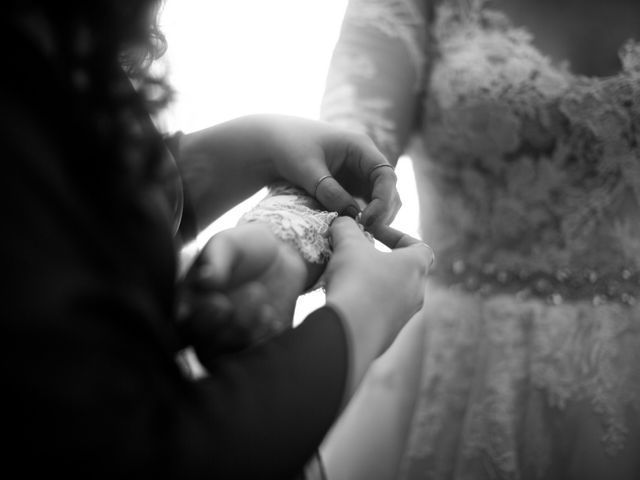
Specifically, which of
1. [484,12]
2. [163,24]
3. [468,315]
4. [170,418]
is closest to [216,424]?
[170,418]

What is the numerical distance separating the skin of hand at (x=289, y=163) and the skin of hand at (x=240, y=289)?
0.10 m

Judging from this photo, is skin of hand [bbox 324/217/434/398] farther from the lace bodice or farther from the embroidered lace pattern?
the lace bodice

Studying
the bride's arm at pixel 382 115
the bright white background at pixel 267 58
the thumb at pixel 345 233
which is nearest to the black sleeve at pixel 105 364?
the thumb at pixel 345 233

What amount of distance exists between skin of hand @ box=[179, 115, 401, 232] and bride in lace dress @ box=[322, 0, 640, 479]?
0.27m

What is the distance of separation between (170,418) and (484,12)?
87 centimetres

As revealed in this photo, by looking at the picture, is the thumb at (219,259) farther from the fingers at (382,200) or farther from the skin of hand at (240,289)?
the fingers at (382,200)

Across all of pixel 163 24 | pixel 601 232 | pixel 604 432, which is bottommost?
pixel 604 432

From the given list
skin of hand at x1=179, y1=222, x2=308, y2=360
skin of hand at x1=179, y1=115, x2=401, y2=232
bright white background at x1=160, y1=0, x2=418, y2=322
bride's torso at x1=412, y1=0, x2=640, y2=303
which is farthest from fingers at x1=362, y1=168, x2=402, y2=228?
bright white background at x1=160, y1=0, x2=418, y2=322

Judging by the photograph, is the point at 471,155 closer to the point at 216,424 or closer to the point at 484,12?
the point at 484,12

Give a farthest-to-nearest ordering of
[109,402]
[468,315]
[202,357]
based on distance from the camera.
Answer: [468,315] → [202,357] → [109,402]

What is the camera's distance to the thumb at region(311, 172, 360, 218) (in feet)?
1.81

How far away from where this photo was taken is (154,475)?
25 cm

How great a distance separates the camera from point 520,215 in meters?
0.88

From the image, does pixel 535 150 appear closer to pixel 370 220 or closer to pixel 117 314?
pixel 370 220
